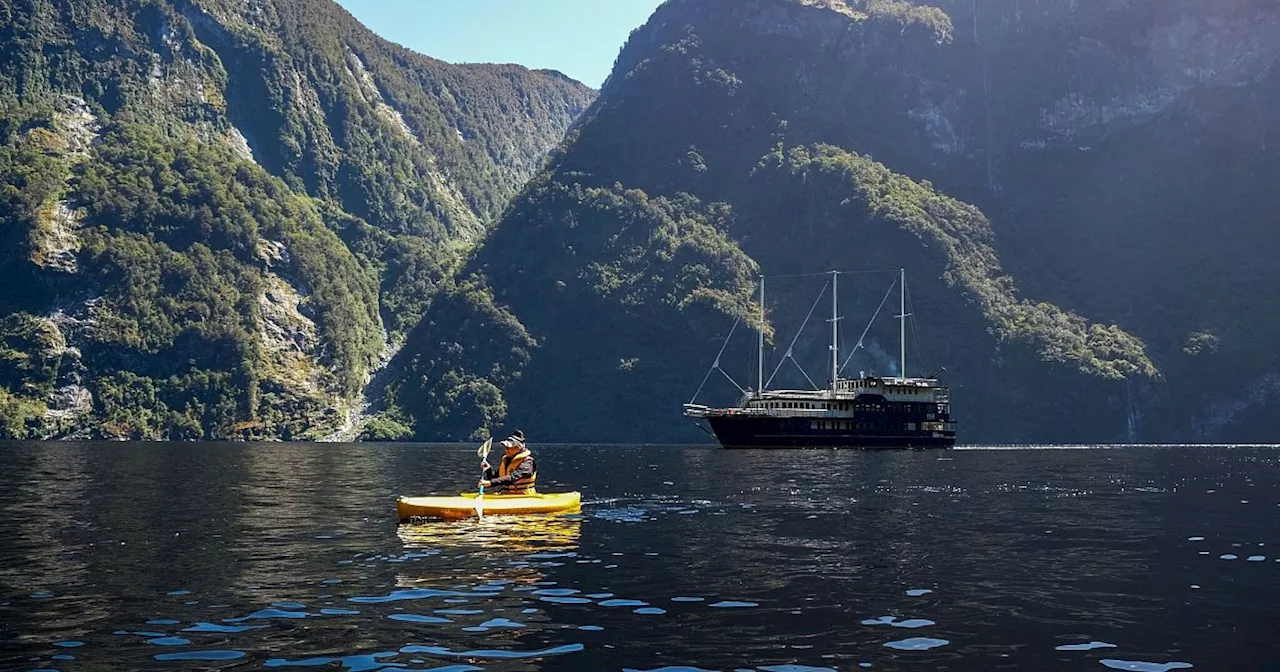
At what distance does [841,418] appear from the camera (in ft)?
472

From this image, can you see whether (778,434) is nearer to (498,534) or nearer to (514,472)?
(514,472)

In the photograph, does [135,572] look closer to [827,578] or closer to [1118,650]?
[827,578]

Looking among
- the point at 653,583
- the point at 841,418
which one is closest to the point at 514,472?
the point at 653,583

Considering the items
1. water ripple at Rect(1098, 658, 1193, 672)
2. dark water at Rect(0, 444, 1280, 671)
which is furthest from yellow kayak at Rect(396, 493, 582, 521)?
water ripple at Rect(1098, 658, 1193, 672)

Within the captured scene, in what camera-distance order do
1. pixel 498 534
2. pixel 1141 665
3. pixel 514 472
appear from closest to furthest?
pixel 1141 665
pixel 498 534
pixel 514 472

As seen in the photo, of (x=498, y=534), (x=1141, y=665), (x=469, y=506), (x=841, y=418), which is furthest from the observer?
(x=841, y=418)

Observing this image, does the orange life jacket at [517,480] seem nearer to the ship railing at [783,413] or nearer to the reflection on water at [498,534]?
the reflection on water at [498,534]

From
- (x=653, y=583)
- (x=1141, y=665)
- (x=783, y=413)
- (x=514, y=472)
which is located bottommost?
(x=1141, y=665)

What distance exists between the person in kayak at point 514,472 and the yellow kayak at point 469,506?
0.69 m

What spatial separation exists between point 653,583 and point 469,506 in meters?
16.0

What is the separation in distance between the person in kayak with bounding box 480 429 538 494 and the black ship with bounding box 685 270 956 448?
91808mm

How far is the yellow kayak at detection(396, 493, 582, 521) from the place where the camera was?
4616 cm

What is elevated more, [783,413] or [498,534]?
[783,413]

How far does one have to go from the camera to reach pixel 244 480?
78562 millimetres
